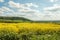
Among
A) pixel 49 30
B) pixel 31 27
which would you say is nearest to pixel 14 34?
pixel 31 27

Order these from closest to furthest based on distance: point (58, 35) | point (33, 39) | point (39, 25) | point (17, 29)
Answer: point (33, 39) → point (58, 35) → point (17, 29) → point (39, 25)

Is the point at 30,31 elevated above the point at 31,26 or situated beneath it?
situated beneath

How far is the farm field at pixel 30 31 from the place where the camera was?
40.1ft

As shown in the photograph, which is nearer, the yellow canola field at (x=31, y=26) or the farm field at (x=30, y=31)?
the farm field at (x=30, y=31)

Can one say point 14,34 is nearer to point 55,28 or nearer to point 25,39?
point 25,39

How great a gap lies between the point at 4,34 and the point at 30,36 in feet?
4.82

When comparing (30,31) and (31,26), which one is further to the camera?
(31,26)

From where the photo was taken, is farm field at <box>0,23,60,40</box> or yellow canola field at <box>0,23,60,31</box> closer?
farm field at <box>0,23,60,40</box>

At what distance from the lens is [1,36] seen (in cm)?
1220

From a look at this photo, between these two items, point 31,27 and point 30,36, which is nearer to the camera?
point 30,36

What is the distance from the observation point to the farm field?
1221 cm

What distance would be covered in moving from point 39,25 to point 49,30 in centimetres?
77

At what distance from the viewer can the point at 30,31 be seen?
14.2 metres

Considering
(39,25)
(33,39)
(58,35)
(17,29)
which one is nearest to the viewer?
(33,39)
